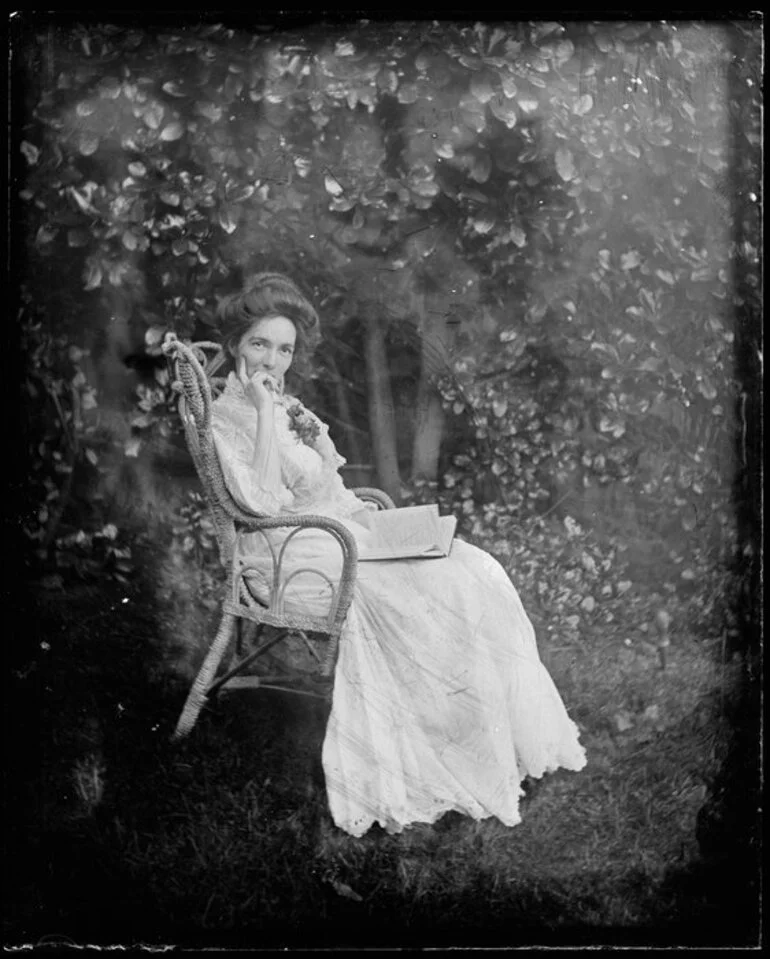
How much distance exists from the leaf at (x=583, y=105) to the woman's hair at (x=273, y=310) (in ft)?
3.35

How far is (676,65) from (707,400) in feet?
3.45

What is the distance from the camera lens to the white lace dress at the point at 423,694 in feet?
10.1

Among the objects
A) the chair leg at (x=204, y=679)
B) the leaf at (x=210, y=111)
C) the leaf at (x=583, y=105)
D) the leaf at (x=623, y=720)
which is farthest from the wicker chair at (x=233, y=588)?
the leaf at (x=583, y=105)

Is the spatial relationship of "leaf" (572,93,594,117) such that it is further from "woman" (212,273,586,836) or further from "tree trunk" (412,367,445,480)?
"woman" (212,273,586,836)

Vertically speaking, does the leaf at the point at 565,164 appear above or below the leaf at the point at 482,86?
below

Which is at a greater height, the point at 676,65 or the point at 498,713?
the point at 676,65

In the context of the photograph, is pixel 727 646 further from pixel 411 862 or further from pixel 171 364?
pixel 171 364

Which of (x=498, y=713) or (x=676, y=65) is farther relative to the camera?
(x=676, y=65)

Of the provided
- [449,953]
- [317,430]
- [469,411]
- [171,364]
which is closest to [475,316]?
[469,411]

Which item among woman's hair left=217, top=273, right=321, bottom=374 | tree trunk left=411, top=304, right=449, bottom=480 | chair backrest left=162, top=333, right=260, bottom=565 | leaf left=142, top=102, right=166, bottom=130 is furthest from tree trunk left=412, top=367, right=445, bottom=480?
leaf left=142, top=102, right=166, bottom=130

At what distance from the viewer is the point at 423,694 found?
309 centimetres

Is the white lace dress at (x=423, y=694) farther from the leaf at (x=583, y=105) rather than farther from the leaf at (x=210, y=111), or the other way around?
the leaf at (x=583, y=105)

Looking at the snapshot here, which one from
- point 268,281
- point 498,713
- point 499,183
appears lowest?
point 498,713

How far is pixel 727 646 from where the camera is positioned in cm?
324
